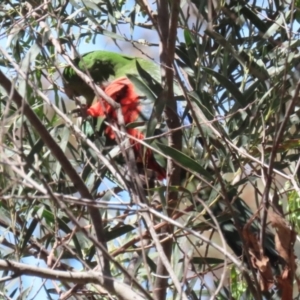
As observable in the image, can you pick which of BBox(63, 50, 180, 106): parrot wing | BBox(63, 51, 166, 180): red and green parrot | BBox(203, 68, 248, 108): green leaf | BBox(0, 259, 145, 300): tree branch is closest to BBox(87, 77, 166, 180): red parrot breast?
BBox(63, 51, 166, 180): red and green parrot

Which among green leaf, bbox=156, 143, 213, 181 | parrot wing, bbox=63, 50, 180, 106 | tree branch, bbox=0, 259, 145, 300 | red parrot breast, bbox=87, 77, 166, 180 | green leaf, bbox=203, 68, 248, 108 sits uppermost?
parrot wing, bbox=63, 50, 180, 106

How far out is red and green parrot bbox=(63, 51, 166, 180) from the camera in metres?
2.29

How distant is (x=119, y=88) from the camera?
8.46 feet

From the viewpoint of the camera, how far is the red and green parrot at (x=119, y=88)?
229 cm

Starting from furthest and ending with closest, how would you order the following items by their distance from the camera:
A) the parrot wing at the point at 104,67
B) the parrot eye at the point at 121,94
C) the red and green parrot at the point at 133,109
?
1. the parrot wing at the point at 104,67
2. the parrot eye at the point at 121,94
3. the red and green parrot at the point at 133,109

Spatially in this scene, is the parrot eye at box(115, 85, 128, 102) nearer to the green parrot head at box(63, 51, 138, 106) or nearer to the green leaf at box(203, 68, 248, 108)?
the green parrot head at box(63, 51, 138, 106)

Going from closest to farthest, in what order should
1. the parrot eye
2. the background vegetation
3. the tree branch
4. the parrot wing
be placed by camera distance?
the tree branch < the background vegetation < the parrot eye < the parrot wing

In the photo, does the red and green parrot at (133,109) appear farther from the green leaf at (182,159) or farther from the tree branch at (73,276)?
the tree branch at (73,276)

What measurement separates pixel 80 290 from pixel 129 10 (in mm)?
931

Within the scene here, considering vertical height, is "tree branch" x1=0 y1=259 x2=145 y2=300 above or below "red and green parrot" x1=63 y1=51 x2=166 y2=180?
below

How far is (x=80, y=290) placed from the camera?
70.4 inches

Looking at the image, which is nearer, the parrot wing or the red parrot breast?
the red parrot breast

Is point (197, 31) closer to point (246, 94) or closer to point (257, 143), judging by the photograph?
point (246, 94)

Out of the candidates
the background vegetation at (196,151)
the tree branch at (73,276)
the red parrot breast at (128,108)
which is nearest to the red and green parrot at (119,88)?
the red parrot breast at (128,108)
